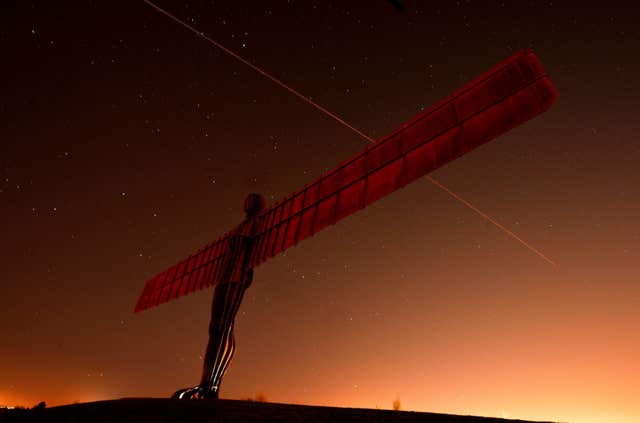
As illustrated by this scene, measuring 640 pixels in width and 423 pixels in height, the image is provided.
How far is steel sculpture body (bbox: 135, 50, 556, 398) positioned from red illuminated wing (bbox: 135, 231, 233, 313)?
19 mm

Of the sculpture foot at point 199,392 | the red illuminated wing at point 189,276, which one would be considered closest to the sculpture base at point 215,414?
the sculpture foot at point 199,392

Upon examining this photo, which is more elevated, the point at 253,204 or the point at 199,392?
the point at 253,204

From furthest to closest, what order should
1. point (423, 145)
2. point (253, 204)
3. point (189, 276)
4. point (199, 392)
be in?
point (189, 276) < point (253, 204) < point (199, 392) < point (423, 145)

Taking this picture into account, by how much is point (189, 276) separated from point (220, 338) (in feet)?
5.49

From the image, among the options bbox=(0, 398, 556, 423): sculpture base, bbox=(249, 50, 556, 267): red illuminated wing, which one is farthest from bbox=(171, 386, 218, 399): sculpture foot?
bbox=(249, 50, 556, 267): red illuminated wing

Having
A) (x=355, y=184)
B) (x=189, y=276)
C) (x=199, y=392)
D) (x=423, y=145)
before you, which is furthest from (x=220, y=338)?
(x=423, y=145)

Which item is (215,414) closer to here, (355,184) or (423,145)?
(355,184)

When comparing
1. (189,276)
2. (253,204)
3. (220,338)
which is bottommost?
(220,338)

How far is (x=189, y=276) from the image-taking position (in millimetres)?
7043

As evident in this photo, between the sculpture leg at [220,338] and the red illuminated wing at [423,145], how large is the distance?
0.66 m

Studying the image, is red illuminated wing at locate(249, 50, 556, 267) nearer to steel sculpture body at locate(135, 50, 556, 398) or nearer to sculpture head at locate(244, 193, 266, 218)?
steel sculpture body at locate(135, 50, 556, 398)

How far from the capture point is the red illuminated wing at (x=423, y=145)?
3.72 metres

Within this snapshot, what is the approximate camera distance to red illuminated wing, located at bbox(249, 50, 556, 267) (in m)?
3.72

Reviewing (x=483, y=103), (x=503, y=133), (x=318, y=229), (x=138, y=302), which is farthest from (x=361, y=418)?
(x=138, y=302)
